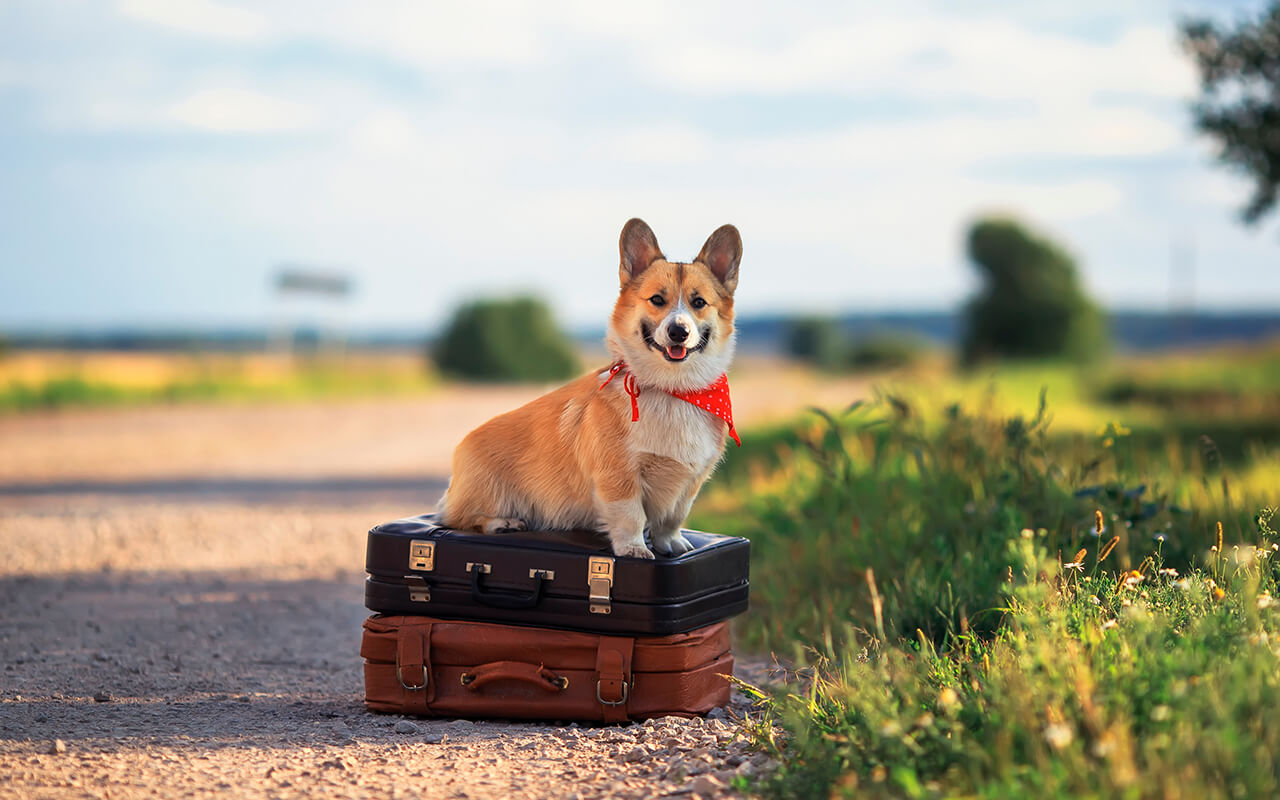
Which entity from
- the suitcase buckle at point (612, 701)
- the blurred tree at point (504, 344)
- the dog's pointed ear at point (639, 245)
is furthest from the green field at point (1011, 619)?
the blurred tree at point (504, 344)

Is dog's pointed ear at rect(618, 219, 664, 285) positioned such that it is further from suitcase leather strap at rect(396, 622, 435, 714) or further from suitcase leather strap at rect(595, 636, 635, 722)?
suitcase leather strap at rect(396, 622, 435, 714)

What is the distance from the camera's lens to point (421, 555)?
14.1ft

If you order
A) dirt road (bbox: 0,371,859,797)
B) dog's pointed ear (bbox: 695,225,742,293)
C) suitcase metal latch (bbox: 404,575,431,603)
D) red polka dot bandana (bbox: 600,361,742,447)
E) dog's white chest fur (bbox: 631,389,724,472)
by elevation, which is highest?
dog's pointed ear (bbox: 695,225,742,293)

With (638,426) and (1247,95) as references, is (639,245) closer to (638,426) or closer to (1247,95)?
(638,426)

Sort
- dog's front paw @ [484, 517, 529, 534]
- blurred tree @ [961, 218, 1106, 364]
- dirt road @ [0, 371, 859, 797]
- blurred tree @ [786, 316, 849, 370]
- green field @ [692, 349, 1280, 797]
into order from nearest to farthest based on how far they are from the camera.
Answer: green field @ [692, 349, 1280, 797] < dirt road @ [0, 371, 859, 797] < dog's front paw @ [484, 517, 529, 534] < blurred tree @ [961, 218, 1106, 364] < blurred tree @ [786, 316, 849, 370]

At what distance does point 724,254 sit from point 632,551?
1.20 m

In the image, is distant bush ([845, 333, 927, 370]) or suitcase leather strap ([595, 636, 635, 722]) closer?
suitcase leather strap ([595, 636, 635, 722])

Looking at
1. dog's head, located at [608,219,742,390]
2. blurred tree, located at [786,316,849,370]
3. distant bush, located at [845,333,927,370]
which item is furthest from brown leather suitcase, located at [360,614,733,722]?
blurred tree, located at [786,316,849,370]

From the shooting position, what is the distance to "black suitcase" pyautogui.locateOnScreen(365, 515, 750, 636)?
4074 mm

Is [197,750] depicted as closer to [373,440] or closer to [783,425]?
[783,425]

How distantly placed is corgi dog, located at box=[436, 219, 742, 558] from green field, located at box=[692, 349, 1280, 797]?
795mm

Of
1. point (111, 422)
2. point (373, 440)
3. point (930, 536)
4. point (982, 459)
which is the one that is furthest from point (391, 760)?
point (111, 422)

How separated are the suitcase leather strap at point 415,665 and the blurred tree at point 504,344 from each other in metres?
22.4

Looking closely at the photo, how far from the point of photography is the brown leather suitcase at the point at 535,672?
4.13m
